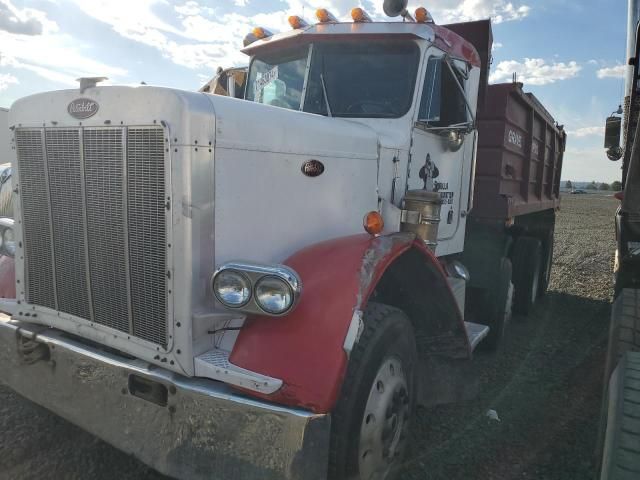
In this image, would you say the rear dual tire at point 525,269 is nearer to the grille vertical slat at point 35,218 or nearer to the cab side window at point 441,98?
the cab side window at point 441,98

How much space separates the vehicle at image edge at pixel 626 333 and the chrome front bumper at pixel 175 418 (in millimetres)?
1084

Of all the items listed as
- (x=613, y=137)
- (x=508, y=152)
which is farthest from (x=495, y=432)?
(x=613, y=137)

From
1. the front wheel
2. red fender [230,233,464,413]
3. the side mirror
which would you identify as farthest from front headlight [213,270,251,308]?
the side mirror

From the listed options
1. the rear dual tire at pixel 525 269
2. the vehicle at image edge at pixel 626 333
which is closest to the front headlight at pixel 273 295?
the vehicle at image edge at pixel 626 333

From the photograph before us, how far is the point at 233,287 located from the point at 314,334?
15.1 inches

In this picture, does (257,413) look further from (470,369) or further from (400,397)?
(470,369)

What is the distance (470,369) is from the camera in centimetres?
320

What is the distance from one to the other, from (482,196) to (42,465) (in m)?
4.18

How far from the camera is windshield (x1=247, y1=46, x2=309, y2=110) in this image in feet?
12.0

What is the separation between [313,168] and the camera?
2.64 m

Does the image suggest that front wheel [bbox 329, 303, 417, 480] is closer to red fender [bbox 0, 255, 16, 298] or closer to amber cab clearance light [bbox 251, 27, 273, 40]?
red fender [bbox 0, 255, 16, 298]

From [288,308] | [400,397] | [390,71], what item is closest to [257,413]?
[288,308]

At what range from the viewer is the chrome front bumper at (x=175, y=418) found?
1.95 metres

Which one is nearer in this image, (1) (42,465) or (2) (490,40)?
(1) (42,465)
